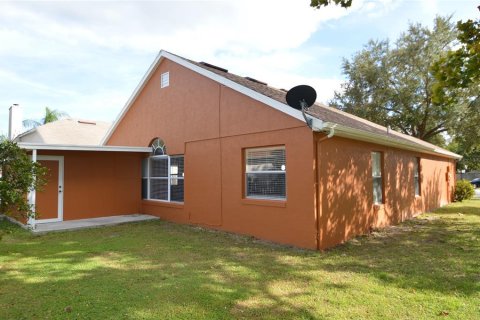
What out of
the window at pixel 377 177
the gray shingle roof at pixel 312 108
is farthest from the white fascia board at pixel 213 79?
the window at pixel 377 177

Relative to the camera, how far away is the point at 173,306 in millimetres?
4211

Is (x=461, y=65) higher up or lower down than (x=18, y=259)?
higher up

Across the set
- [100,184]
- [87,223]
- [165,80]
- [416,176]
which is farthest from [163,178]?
[416,176]

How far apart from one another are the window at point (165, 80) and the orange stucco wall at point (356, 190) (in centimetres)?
681

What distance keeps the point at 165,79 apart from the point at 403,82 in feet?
67.4

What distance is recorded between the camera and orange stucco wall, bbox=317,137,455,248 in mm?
7504

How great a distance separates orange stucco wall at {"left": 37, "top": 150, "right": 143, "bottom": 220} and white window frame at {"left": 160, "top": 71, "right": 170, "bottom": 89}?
3.02 m

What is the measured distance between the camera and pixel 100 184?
12.0 m

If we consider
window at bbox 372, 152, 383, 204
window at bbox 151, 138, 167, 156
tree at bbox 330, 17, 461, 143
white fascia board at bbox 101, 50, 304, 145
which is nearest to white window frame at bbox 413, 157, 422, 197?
window at bbox 372, 152, 383, 204

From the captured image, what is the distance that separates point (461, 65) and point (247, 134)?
4.93 m

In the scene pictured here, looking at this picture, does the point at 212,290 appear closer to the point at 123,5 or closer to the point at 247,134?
the point at 247,134

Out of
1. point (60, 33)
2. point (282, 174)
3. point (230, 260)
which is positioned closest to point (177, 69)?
point (60, 33)

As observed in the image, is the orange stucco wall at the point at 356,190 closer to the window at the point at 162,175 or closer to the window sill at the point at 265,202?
the window sill at the point at 265,202

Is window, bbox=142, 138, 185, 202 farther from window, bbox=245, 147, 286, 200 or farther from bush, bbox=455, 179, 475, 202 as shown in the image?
bush, bbox=455, 179, 475, 202
